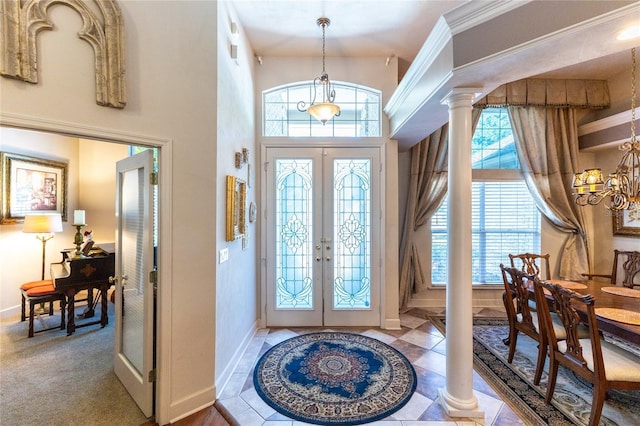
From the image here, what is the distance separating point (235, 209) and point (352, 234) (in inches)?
68.8

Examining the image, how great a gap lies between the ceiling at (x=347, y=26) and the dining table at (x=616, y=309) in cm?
324

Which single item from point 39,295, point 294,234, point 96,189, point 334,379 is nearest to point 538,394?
point 334,379

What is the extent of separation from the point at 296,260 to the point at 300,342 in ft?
3.48

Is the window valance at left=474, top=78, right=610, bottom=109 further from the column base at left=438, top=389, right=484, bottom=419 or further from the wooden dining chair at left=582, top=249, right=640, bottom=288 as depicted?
the column base at left=438, top=389, right=484, bottom=419

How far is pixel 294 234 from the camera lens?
3.70m

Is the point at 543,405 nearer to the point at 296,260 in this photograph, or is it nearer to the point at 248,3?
the point at 296,260

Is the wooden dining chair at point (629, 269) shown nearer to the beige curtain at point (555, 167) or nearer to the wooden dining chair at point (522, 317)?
the beige curtain at point (555, 167)

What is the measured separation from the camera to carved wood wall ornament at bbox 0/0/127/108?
1401 mm

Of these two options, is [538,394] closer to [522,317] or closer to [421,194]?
[522,317]

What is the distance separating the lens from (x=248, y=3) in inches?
106

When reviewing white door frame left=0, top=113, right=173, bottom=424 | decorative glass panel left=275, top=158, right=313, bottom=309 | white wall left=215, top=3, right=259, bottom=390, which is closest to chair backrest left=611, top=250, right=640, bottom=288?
decorative glass panel left=275, top=158, right=313, bottom=309

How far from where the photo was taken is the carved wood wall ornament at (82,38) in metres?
1.40

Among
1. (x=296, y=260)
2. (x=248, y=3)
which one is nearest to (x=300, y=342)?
(x=296, y=260)

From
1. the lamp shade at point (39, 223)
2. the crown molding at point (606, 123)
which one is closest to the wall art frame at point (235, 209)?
the lamp shade at point (39, 223)
